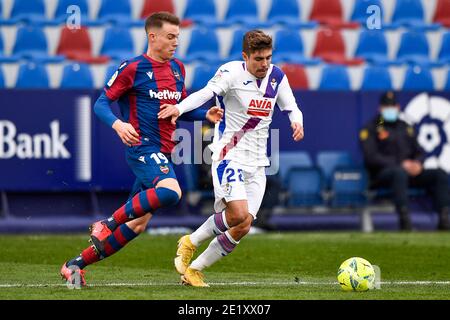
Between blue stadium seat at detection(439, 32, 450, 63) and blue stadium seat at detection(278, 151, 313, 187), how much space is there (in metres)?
3.13

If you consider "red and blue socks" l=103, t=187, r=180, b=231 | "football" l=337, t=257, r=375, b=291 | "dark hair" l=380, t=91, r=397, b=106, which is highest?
"dark hair" l=380, t=91, r=397, b=106

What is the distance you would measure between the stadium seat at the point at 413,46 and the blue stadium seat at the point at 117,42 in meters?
4.24

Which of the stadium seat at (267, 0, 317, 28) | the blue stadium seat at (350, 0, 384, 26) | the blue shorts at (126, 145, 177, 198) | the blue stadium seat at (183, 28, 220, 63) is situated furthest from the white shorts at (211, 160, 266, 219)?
the blue stadium seat at (350, 0, 384, 26)

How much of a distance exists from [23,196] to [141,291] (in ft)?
22.7

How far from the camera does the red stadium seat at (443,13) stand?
1792 centimetres

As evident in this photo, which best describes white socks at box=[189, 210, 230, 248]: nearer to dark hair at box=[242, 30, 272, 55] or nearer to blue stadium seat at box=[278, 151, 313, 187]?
dark hair at box=[242, 30, 272, 55]

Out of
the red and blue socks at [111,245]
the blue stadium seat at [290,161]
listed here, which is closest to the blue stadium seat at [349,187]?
the blue stadium seat at [290,161]

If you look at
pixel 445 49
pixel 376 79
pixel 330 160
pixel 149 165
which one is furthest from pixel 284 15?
pixel 149 165

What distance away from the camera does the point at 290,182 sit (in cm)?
1553

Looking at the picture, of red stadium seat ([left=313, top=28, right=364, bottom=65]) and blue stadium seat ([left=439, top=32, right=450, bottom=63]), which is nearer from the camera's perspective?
red stadium seat ([left=313, top=28, right=364, bottom=65])

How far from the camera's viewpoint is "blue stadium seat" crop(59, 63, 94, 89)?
51.3ft

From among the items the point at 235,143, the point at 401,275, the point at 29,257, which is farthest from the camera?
the point at 29,257
